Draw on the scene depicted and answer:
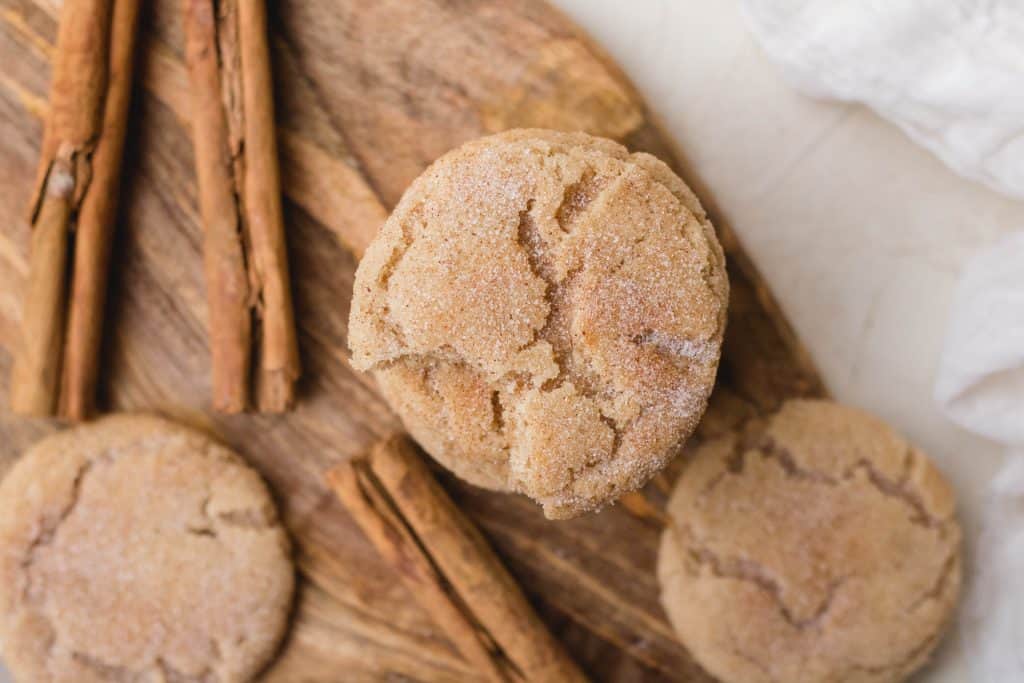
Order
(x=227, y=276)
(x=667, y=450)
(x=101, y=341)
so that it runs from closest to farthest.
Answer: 1. (x=667, y=450)
2. (x=227, y=276)
3. (x=101, y=341)

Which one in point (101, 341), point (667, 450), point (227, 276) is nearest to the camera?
point (667, 450)

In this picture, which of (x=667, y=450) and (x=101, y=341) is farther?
(x=101, y=341)

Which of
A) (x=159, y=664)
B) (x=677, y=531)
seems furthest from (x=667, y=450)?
(x=159, y=664)

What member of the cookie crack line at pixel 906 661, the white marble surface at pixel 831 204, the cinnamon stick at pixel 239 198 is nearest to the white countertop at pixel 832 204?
the white marble surface at pixel 831 204

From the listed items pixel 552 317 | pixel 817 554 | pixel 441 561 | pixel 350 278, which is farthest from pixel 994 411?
pixel 350 278

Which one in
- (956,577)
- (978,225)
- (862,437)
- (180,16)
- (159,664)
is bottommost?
(159,664)

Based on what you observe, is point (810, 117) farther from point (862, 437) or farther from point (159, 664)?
point (159, 664)
